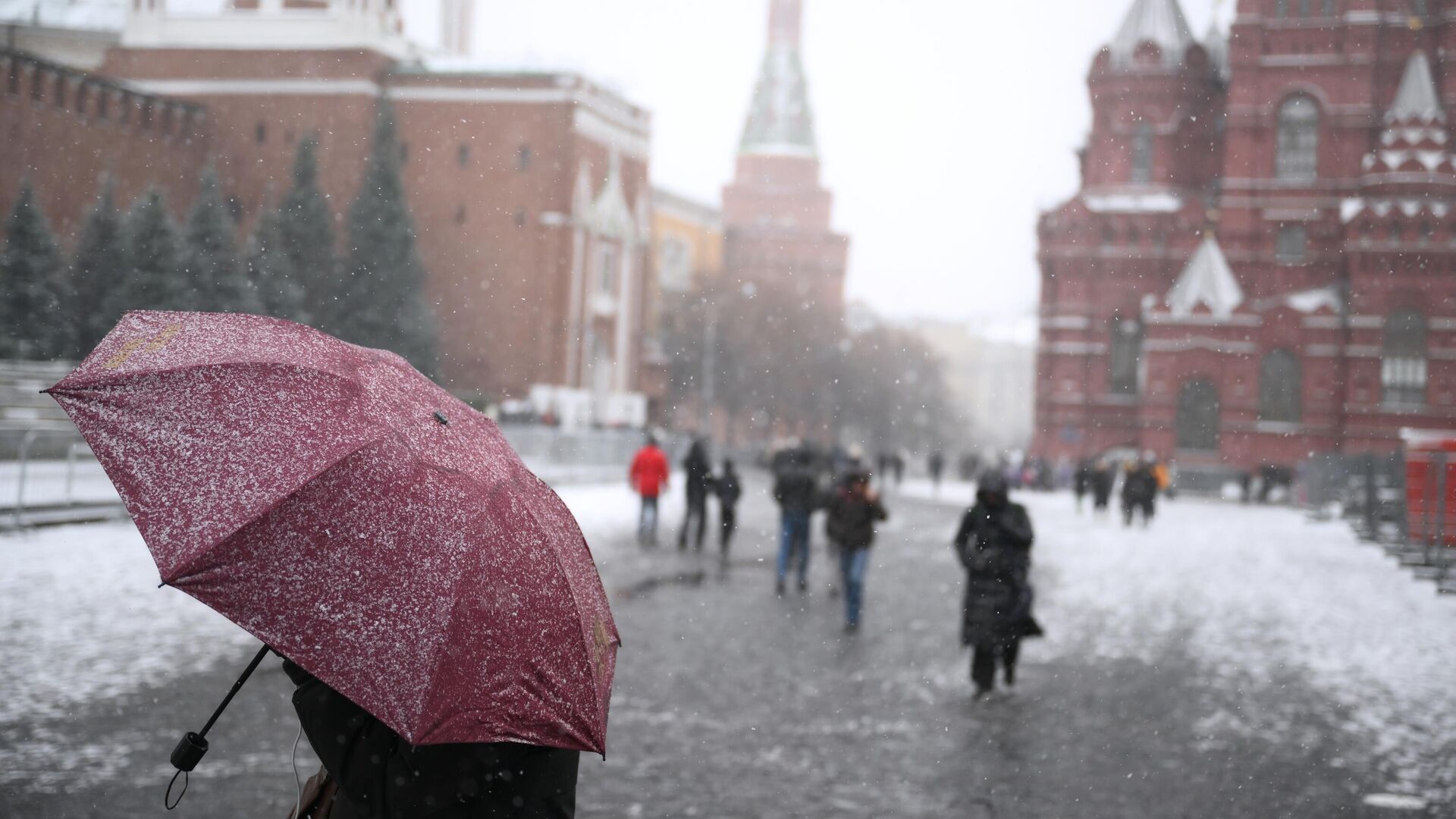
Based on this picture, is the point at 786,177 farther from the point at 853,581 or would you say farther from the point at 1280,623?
the point at 853,581

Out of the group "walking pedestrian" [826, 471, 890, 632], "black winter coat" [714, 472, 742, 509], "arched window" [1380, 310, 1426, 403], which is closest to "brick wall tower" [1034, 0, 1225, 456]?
"arched window" [1380, 310, 1426, 403]

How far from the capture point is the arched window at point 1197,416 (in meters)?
58.2

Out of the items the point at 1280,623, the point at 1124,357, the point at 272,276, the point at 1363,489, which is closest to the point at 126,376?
the point at 1280,623

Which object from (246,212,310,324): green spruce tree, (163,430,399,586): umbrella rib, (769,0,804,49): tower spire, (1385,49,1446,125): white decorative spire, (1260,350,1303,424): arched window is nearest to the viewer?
(163,430,399,586): umbrella rib

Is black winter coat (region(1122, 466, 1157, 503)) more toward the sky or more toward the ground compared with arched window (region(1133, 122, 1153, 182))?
more toward the ground

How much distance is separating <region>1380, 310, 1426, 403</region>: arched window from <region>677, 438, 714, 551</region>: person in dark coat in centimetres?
4241

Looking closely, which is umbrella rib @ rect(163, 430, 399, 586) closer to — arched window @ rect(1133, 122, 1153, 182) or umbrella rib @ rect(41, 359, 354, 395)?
umbrella rib @ rect(41, 359, 354, 395)

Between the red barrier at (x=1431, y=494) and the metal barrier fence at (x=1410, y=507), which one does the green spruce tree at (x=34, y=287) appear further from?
the red barrier at (x=1431, y=494)

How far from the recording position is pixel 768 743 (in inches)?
319

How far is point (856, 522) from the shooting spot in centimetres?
1345

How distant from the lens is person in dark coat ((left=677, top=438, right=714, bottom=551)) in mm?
20156

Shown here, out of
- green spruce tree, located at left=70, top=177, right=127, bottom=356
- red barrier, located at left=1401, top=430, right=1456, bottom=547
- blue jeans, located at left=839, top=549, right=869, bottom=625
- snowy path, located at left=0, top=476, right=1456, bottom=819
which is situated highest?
green spruce tree, located at left=70, top=177, right=127, bottom=356

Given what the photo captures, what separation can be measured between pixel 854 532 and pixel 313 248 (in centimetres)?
3976

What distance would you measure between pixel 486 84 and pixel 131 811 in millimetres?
51680
